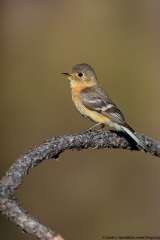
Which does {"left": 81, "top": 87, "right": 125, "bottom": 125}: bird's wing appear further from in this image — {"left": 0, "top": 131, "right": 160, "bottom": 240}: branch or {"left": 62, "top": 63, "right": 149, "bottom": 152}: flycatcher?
{"left": 0, "top": 131, "right": 160, "bottom": 240}: branch

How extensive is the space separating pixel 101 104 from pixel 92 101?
15cm

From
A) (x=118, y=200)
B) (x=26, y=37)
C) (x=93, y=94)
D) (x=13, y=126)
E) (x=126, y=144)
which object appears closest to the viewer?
(x=126, y=144)

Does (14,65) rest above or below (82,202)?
above

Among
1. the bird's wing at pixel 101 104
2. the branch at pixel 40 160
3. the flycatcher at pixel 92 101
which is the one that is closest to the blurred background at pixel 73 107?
the flycatcher at pixel 92 101

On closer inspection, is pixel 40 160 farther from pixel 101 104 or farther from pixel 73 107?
pixel 73 107

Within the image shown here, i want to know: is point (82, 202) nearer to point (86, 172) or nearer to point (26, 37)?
point (86, 172)

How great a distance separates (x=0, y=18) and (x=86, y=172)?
17.1 feet

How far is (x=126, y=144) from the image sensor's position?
5.82m

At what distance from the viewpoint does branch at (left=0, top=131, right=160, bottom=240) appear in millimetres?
3180

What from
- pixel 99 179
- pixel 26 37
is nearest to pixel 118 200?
pixel 99 179

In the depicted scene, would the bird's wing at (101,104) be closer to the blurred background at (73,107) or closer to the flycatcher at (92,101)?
the flycatcher at (92,101)

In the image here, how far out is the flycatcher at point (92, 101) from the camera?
773 centimetres

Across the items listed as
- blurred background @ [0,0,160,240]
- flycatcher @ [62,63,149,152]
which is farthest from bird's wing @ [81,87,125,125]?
blurred background @ [0,0,160,240]

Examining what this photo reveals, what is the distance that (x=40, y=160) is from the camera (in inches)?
160
